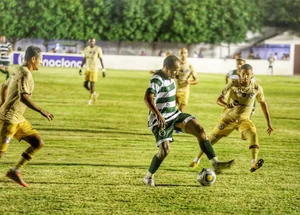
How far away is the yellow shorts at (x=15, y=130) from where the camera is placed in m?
10.1

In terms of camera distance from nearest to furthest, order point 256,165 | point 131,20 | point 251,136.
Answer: point 256,165, point 251,136, point 131,20

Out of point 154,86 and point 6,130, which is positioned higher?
point 154,86

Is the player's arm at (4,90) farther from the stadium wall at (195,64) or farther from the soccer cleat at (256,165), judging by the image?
the stadium wall at (195,64)

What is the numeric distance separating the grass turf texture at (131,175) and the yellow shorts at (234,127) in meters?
0.67

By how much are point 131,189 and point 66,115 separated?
12453mm

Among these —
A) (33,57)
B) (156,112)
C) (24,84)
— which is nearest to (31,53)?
(33,57)

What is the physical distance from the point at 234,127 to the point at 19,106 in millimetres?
3983

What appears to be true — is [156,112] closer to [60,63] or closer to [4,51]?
[4,51]

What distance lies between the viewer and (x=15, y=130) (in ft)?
33.4

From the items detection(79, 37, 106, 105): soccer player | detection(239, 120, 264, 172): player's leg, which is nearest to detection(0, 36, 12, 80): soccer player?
detection(79, 37, 106, 105): soccer player

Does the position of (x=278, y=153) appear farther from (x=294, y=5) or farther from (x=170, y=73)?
(x=294, y=5)

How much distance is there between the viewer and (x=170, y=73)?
34.9 feet

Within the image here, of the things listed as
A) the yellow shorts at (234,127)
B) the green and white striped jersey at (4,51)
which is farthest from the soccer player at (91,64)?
the yellow shorts at (234,127)

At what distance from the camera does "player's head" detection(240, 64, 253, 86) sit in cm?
1198
